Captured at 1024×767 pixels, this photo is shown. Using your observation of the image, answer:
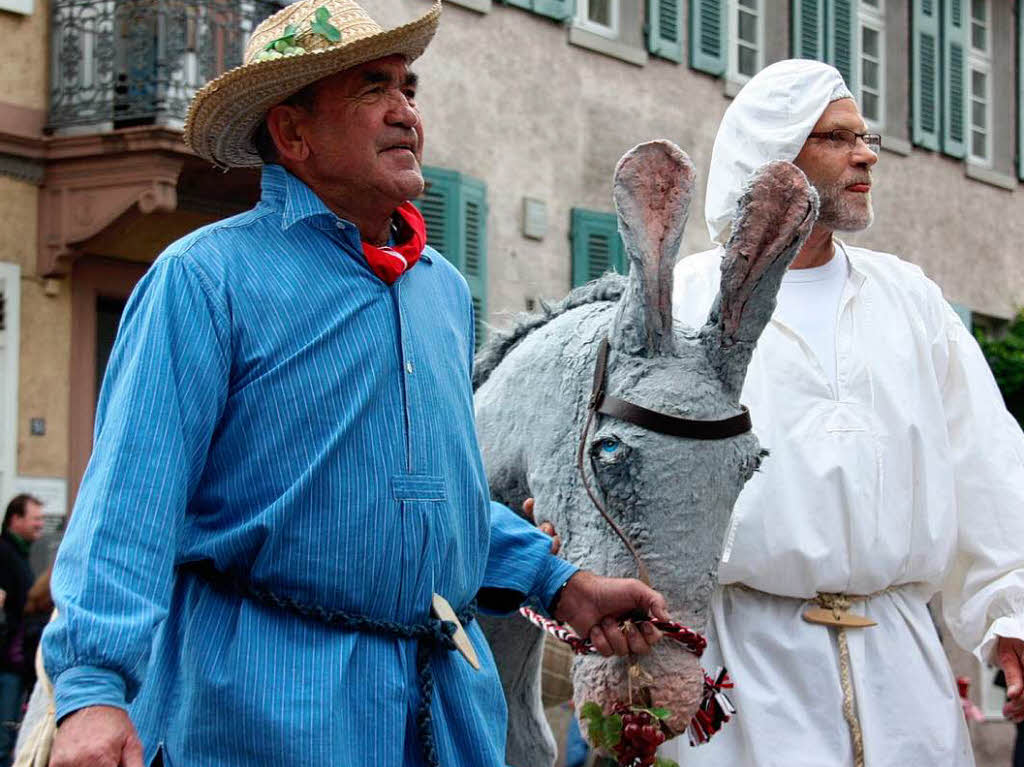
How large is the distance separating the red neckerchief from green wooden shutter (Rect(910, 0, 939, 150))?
16939mm

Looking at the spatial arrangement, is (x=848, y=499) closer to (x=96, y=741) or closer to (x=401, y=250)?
(x=401, y=250)

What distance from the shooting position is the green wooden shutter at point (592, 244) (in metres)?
15.4

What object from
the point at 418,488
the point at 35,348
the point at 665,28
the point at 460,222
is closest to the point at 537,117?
the point at 460,222

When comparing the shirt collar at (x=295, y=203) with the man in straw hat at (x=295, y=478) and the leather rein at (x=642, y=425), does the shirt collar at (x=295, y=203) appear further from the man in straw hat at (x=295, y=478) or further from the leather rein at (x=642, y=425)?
the leather rein at (x=642, y=425)

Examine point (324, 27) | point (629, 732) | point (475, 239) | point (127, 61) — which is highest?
point (127, 61)

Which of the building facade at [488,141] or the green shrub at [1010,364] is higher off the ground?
the building facade at [488,141]

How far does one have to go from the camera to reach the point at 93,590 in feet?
9.33

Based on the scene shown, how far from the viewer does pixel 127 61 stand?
42.4 feet

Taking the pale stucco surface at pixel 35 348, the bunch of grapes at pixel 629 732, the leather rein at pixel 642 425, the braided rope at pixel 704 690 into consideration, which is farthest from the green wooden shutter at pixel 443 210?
the bunch of grapes at pixel 629 732

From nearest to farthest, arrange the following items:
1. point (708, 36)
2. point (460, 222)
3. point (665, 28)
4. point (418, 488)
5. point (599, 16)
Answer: point (418, 488)
point (460, 222)
point (599, 16)
point (665, 28)
point (708, 36)

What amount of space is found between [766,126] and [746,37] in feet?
44.4

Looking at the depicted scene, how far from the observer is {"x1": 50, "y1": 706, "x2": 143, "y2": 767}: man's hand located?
8.87 feet

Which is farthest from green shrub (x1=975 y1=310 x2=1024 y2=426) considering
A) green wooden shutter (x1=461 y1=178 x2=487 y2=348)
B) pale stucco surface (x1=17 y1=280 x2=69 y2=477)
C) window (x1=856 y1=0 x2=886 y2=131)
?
pale stucco surface (x1=17 y1=280 x2=69 y2=477)

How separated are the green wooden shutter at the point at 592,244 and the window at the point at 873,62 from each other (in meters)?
4.86
